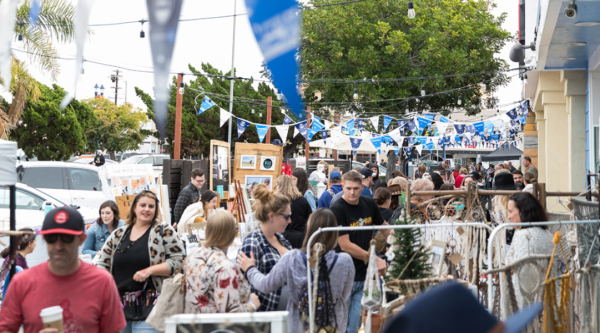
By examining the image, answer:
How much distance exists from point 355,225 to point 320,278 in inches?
57.7

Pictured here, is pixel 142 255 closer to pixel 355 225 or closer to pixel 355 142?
pixel 355 225

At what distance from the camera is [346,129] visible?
20.9m

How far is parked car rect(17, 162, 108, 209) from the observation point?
34.1 feet

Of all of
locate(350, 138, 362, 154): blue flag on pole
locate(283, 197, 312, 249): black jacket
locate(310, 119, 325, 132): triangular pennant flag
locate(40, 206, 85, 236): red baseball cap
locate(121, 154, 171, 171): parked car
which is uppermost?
locate(310, 119, 325, 132): triangular pennant flag

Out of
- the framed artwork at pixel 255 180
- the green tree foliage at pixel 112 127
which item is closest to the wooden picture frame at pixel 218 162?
the framed artwork at pixel 255 180

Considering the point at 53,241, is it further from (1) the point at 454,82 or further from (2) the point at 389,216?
(1) the point at 454,82

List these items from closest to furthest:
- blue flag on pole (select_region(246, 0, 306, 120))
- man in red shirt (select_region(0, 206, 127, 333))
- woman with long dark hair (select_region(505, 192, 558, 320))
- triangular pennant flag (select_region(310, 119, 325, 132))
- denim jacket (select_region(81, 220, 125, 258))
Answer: blue flag on pole (select_region(246, 0, 306, 120)) → man in red shirt (select_region(0, 206, 127, 333)) → woman with long dark hair (select_region(505, 192, 558, 320)) → denim jacket (select_region(81, 220, 125, 258)) → triangular pennant flag (select_region(310, 119, 325, 132))

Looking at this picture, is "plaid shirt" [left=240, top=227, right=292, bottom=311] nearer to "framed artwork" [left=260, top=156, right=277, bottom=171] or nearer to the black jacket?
the black jacket

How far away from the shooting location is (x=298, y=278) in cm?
314

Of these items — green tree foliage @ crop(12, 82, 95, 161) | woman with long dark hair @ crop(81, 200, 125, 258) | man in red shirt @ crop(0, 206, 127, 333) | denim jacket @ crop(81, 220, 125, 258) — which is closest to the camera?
man in red shirt @ crop(0, 206, 127, 333)

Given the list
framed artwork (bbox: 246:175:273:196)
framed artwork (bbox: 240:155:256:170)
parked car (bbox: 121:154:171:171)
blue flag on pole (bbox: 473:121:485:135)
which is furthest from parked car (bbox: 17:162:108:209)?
blue flag on pole (bbox: 473:121:485:135)

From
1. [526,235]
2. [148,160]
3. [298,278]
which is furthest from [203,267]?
[148,160]

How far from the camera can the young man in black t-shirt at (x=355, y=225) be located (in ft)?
13.6

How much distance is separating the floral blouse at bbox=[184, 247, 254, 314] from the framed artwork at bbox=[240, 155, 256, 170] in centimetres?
680
